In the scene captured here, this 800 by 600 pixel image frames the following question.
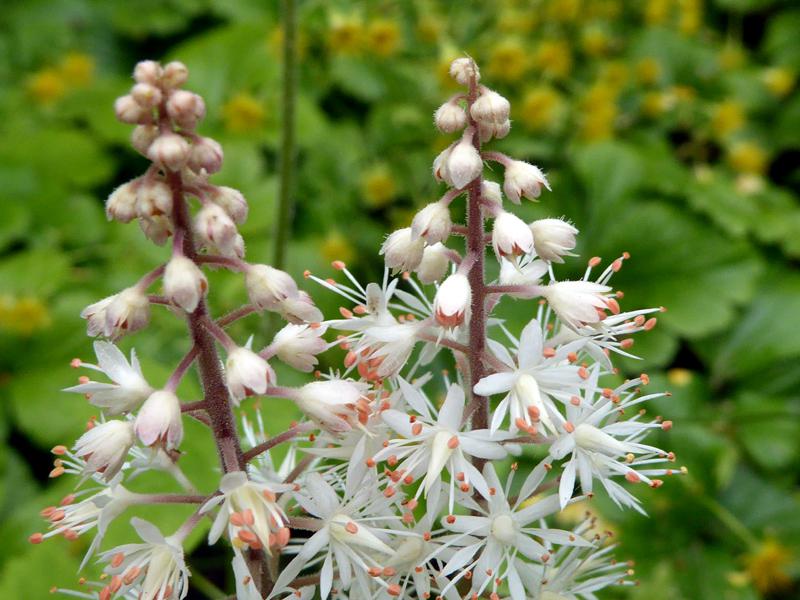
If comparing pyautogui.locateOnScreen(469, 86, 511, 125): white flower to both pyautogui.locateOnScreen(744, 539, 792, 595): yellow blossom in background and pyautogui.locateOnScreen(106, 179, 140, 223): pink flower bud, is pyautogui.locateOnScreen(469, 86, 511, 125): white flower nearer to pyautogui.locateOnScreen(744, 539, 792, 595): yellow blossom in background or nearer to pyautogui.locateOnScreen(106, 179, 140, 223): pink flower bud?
pyautogui.locateOnScreen(106, 179, 140, 223): pink flower bud

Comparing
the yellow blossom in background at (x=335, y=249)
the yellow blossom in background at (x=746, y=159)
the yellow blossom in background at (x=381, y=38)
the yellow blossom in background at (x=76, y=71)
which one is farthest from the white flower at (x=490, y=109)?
the yellow blossom in background at (x=76, y=71)

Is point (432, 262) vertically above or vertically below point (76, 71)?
above

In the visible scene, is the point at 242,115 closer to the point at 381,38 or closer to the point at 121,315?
the point at 381,38

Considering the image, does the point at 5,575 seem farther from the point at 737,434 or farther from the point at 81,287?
the point at 737,434

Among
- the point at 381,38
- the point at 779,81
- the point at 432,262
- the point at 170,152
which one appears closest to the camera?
the point at 170,152

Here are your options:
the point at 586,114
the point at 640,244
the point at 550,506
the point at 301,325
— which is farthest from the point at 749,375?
the point at 301,325

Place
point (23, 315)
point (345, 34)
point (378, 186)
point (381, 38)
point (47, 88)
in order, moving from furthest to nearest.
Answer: point (47, 88), point (381, 38), point (345, 34), point (378, 186), point (23, 315)

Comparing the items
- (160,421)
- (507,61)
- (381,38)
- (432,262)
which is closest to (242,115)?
(381,38)

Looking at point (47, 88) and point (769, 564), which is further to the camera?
point (47, 88)
